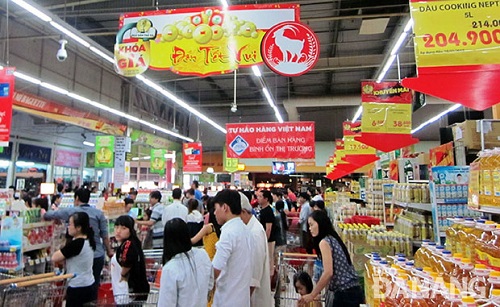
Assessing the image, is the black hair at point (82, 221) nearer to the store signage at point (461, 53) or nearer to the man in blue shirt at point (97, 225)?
the man in blue shirt at point (97, 225)

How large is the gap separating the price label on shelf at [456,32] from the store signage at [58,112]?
1049 cm

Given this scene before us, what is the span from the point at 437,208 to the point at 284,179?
28694mm

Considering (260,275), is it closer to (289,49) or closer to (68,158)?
(289,49)

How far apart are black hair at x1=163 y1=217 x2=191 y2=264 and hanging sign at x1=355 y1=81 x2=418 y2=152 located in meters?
4.26

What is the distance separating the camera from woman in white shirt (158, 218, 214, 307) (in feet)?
7.49

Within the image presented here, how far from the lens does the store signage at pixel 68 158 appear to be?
60.0 ft

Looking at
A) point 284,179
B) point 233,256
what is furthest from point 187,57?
point 284,179

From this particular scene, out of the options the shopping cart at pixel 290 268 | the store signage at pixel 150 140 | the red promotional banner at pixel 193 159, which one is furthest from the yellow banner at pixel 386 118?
the store signage at pixel 150 140

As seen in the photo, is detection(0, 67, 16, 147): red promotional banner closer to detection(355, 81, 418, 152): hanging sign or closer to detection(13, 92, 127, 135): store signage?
detection(13, 92, 127, 135): store signage

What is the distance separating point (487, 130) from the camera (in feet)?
12.3

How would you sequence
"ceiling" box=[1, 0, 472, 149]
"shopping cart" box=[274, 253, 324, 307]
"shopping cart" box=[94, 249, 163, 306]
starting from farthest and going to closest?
"ceiling" box=[1, 0, 472, 149]
"shopping cart" box=[274, 253, 324, 307]
"shopping cart" box=[94, 249, 163, 306]

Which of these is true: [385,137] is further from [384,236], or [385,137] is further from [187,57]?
[187,57]

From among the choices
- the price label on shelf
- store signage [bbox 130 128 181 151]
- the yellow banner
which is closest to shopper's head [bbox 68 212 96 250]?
the price label on shelf

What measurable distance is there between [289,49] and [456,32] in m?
2.29
